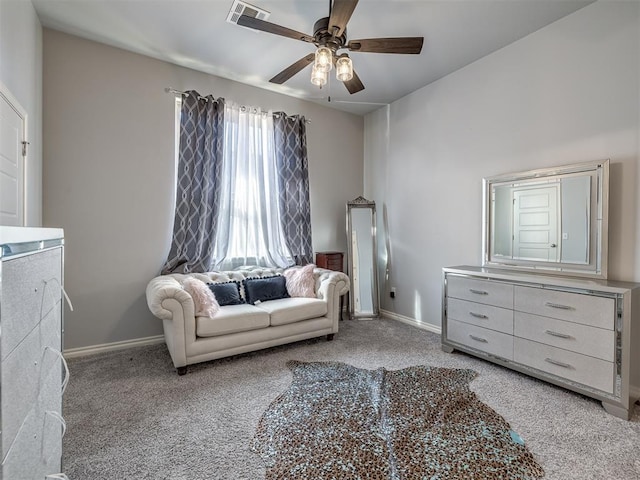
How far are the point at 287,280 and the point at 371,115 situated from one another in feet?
9.32

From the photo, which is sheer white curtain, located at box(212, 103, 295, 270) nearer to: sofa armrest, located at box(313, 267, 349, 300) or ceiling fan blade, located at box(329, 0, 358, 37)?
sofa armrest, located at box(313, 267, 349, 300)

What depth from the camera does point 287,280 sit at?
11.7 ft

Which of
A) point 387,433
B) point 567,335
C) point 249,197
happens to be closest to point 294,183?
point 249,197

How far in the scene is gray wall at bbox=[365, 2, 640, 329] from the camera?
7.69ft

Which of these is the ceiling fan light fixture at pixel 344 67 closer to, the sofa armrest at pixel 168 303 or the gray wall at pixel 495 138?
the gray wall at pixel 495 138

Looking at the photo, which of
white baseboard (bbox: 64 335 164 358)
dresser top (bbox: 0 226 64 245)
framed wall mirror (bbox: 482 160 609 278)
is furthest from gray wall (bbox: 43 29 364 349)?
framed wall mirror (bbox: 482 160 609 278)

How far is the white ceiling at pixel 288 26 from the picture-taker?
2451mm

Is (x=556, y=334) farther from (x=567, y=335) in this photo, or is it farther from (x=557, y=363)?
(x=557, y=363)

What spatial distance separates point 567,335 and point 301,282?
2369 millimetres

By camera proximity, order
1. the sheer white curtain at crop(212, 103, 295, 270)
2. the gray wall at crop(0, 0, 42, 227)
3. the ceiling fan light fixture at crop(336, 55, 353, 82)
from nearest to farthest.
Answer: the gray wall at crop(0, 0, 42, 227), the ceiling fan light fixture at crop(336, 55, 353, 82), the sheer white curtain at crop(212, 103, 295, 270)

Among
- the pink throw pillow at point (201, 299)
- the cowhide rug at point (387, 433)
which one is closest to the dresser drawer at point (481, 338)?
the cowhide rug at point (387, 433)

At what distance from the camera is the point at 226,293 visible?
3.11 meters

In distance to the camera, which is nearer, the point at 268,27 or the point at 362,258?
the point at 268,27

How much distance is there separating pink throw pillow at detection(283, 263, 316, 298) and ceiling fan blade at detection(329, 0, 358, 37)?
2324mm
